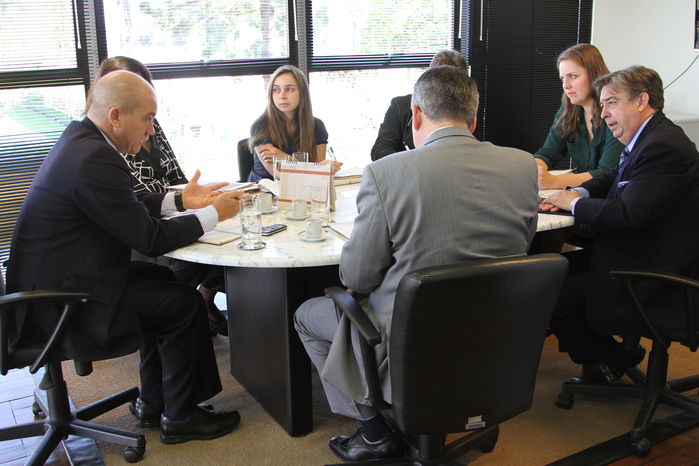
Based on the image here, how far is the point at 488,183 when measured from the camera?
1.83m

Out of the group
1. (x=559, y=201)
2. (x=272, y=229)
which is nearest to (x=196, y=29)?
(x=272, y=229)

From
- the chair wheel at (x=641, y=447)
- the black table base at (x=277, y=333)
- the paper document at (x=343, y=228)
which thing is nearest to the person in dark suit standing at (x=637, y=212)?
the chair wheel at (x=641, y=447)

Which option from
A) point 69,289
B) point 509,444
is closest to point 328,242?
point 69,289

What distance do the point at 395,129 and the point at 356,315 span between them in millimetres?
2101

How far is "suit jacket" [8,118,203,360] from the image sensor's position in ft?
7.04

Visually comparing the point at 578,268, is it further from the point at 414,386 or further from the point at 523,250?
the point at 414,386

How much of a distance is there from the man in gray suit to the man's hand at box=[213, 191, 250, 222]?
2.22 ft

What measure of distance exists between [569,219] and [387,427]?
1.02m

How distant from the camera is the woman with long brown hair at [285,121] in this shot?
361cm

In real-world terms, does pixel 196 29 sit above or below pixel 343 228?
above

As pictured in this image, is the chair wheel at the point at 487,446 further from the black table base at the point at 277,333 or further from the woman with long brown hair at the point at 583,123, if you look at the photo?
the woman with long brown hair at the point at 583,123

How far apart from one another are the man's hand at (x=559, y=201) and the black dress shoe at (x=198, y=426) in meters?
1.46

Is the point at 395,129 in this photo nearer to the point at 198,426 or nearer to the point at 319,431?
the point at 319,431

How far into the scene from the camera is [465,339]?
174 centimetres
